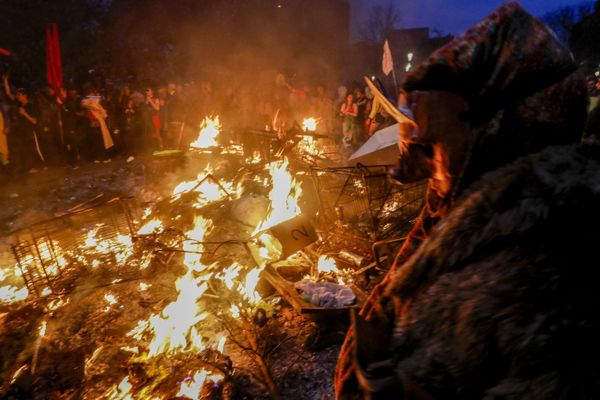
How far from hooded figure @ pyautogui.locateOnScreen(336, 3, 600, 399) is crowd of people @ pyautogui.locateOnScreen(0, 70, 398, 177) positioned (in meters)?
7.31

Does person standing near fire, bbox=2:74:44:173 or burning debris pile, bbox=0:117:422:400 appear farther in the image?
person standing near fire, bbox=2:74:44:173

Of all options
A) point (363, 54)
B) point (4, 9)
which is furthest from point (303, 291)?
point (363, 54)

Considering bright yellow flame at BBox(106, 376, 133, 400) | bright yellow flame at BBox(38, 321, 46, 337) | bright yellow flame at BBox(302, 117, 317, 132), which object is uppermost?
bright yellow flame at BBox(302, 117, 317, 132)

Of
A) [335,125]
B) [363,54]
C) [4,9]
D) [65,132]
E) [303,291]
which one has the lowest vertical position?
[303,291]

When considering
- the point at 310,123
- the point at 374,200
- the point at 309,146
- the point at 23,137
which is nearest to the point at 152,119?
the point at 23,137

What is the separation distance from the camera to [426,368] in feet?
3.54

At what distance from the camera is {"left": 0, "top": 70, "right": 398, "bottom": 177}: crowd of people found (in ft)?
35.8

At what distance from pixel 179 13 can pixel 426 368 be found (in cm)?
2838

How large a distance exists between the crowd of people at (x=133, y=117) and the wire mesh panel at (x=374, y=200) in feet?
9.88

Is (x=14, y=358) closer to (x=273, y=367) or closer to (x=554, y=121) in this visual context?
(x=273, y=367)

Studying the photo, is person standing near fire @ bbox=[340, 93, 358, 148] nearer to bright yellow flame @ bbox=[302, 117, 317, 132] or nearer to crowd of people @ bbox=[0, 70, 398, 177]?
crowd of people @ bbox=[0, 70, 398, 177]

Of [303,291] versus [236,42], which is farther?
[236,42]

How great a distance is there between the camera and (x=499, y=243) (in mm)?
1052

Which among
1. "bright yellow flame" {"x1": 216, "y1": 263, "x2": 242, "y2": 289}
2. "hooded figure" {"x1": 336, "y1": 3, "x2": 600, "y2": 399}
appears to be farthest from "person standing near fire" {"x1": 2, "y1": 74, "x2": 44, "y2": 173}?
"hooded figure" {"x1": 336, "y1": 3, "x2": 600, "y2": 399}
